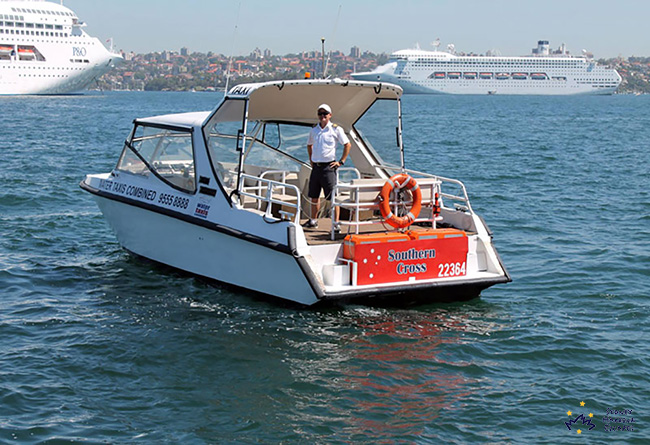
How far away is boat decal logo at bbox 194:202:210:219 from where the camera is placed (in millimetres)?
10641

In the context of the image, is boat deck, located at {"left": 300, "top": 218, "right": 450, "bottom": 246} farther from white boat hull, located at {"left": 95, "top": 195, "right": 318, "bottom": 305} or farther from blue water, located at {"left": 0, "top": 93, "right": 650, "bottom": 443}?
blue water, located at {"left": 0, "top": 93, "right": 650, "bottom": 443}

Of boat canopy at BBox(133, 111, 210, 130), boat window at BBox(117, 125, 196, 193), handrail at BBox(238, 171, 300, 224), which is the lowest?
handrail at BBox(238, 171, 300, 224)

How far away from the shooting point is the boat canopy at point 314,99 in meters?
11.4

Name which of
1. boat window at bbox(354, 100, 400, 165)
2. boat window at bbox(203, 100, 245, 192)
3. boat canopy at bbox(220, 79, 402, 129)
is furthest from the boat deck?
boat canopy at bbox(220, 79, 402, 129)

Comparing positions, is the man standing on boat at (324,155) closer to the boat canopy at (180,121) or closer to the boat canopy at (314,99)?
the boat canopy at (314,99)

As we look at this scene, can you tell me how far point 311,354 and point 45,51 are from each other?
323ft

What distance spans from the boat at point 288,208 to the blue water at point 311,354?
1.47 feet

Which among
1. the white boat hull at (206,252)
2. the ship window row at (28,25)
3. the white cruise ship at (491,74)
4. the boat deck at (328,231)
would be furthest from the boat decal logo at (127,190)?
the white cruise ship at (491,74)

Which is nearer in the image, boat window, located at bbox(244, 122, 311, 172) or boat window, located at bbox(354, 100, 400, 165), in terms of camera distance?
boat window, located at bbox(244, 122, 311, 172)

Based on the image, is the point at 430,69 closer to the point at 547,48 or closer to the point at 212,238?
the point at 547,48

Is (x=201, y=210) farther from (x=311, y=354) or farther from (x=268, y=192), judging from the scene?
(x=311, y=354)

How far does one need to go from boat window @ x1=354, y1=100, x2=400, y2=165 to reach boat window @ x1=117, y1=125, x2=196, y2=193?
2.71m

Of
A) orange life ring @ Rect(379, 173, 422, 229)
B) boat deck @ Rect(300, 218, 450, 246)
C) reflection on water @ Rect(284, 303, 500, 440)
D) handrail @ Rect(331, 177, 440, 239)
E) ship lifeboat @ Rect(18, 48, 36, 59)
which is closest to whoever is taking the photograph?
reflection on water @ Rect(284, 303, 500, 440)

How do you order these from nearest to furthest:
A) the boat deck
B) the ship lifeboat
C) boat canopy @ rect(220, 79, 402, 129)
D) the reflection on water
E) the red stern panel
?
the reflection on water → the red stern panel → the boat deck → boat canopy @ rect(220, 79, 402, 129) → the ship lifeboat
